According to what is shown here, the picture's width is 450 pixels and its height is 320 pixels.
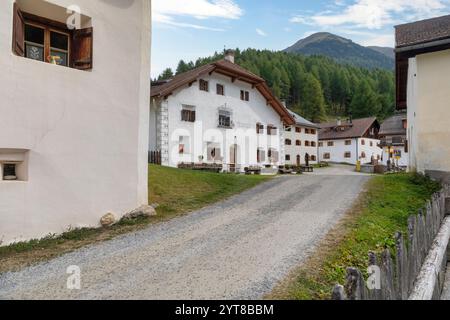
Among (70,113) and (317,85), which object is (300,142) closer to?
(70,113)

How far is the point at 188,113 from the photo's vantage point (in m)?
24.5

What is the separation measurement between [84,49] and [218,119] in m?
18.3

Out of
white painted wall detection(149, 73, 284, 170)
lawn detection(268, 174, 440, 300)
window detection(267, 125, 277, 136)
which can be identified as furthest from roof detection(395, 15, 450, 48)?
window detection(267, 125, 277, 136)

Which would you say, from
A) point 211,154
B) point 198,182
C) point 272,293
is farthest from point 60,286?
point 211,154

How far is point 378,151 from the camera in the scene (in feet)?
183

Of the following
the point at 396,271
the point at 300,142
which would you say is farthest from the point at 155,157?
the point at 300,142

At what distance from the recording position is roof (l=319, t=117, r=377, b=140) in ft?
170

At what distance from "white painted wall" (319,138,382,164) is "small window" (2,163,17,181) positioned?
4983 cm

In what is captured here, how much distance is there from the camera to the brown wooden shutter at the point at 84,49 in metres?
8.32

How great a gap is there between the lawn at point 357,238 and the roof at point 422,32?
608cm

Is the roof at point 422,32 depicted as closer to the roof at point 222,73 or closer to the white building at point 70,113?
the white building at point 70,113

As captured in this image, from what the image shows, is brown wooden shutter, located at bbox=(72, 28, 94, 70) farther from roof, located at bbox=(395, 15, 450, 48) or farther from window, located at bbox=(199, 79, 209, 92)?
window, located at bbox=(199, 79, 209, 92)
